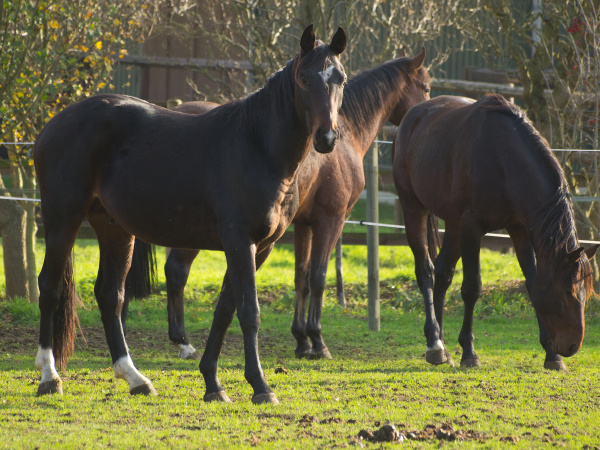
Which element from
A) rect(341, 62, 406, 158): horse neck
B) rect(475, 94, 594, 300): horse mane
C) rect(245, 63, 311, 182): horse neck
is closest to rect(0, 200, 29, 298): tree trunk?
rect(341, 62, 406, 158): horse neck

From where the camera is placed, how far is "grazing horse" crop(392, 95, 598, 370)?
4.57 m

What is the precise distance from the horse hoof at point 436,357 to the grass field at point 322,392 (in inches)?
2.4

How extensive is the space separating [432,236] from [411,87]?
54.8 inches

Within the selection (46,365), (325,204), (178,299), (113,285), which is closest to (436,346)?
(325,204)

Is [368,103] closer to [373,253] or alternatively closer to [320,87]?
[373,253]

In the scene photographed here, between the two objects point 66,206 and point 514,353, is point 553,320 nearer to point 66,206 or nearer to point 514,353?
point 514,353

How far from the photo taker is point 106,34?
7.89 m

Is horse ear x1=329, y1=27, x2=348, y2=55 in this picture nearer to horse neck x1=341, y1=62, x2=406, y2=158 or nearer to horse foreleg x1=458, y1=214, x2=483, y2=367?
horse foreleg x1=458, y1=214, x2=483, y2=367

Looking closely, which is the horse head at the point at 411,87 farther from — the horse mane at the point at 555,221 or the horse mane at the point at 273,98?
the horse mane at the point at 273,98

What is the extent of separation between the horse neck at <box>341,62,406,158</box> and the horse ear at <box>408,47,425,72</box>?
0.10 m

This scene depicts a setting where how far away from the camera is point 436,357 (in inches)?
221

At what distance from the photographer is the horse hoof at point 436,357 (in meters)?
5.61

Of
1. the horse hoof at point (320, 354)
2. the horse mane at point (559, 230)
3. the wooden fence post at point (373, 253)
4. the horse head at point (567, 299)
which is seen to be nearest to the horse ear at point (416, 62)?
the wooden fence post at point (373, 253)

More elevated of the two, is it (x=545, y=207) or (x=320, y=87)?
(x=320, y=87)
